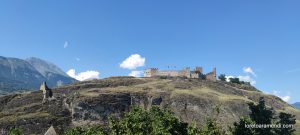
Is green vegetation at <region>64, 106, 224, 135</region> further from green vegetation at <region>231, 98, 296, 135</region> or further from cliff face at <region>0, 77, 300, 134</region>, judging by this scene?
cliff face at <region>0, 77, 300, 134</region>

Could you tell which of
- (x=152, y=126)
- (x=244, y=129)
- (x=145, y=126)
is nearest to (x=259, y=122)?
(x=244, y=129)

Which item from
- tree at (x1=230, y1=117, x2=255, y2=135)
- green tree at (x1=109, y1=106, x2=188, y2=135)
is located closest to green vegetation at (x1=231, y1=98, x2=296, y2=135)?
tree at (x1=230, y1=117, x2=255, y2=135)

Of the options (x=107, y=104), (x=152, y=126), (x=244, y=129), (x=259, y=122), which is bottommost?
(x=244, y=129)

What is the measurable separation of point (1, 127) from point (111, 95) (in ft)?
135

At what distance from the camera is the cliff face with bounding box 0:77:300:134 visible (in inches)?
5625

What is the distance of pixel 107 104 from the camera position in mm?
154375

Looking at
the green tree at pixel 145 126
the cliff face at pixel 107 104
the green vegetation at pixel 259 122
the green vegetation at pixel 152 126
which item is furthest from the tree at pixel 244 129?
the cliff face at pixel 107 104

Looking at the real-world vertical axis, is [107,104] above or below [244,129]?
above

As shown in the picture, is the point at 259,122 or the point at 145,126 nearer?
the point at 145,126

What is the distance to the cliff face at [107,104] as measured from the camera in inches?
5625

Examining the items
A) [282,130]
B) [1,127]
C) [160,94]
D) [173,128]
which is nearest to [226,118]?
[160,94]

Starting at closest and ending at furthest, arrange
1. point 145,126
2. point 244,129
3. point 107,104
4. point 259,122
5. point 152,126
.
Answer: point 145,126, point 152,126, point 244,129, point 259,122, point 107,104

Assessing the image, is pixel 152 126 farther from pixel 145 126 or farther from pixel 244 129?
pixel 244 129

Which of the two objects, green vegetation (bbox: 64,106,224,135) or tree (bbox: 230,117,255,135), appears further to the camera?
tree (bbox: 230,117,255,135)
